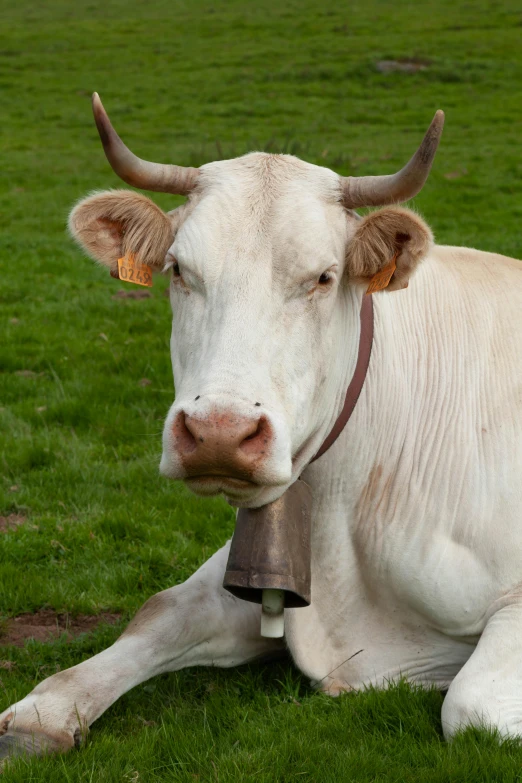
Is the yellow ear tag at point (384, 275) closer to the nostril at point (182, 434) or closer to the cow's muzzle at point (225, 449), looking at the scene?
the cow's muzzle at point (225, 449)

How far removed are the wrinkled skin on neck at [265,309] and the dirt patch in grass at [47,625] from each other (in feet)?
5.74

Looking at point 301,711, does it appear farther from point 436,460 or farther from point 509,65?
point 509,65

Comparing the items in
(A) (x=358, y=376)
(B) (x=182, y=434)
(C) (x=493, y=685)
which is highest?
(B) (x=182, y=434)

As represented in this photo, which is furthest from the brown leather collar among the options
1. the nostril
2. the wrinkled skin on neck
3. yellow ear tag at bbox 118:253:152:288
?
the nostril

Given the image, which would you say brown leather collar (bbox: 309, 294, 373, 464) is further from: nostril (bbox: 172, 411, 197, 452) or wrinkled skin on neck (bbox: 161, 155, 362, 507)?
nostril (bbox: 172, 411, 197, 452)

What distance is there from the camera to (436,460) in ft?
14.9

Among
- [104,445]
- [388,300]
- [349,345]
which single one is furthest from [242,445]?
[104,445]

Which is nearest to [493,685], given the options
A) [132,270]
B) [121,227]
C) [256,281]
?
[256,281]

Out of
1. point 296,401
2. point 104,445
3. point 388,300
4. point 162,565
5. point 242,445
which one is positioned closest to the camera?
point 242,445

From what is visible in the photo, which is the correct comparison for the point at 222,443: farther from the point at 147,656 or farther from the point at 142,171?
the point at 147,656

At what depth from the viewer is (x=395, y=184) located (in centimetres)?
400

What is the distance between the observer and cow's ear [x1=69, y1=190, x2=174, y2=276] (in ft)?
14.1

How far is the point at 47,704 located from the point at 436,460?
72.8 inches

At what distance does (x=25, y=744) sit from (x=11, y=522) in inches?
104
